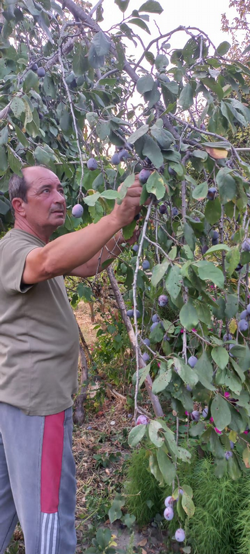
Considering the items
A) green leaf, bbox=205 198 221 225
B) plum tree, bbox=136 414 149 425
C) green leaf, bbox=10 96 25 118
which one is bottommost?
plum tree, bbox=136 414 149 425

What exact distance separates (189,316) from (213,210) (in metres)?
0.33

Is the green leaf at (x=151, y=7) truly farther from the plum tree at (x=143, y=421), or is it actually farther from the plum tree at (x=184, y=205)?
the plum tree at (x=143, y=421)

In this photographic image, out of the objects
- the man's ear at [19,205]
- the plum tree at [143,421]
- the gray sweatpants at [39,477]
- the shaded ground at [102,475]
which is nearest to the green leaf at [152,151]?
the plum tree at [143,421]

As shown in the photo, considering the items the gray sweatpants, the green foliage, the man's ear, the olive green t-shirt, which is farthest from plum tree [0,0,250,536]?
the green foliage

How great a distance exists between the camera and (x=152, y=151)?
38.6 inches

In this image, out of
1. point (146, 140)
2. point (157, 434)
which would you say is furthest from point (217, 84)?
point (157, 434)

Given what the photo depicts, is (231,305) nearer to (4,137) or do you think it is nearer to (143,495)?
(4,137)

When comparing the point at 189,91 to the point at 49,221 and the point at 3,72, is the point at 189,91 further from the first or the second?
the point at 3,72

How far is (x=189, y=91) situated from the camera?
114cm

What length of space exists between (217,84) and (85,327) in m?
4.38

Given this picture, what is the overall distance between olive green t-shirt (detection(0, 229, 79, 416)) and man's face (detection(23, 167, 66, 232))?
0.28 feet

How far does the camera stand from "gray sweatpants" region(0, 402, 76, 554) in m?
1.38

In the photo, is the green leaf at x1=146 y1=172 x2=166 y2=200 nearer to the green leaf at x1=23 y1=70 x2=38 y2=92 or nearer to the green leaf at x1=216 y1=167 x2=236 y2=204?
the green leaf at x1=216 y1=167 x2=236 y2=204

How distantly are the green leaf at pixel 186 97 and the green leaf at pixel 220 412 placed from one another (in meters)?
0.74
